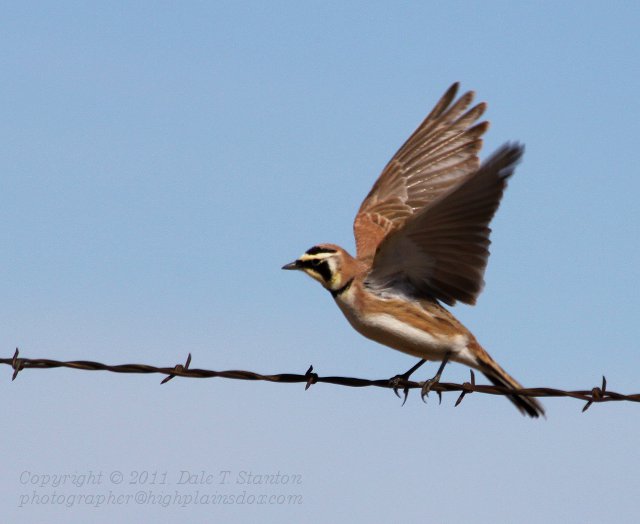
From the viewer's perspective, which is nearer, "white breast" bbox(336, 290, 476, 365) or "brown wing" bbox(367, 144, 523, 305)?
"brown wing" bbox(367, 144, 523, 305)

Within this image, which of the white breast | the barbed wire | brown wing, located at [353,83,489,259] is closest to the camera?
the barbed wire

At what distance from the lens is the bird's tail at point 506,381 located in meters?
8.90

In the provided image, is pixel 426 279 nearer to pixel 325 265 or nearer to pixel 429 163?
pixel 325 265

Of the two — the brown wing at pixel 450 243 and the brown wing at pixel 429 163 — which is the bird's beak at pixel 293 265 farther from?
the brown wing at pixel 429 163

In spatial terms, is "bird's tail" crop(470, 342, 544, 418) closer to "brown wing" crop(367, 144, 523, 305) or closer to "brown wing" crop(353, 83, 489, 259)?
"brown wing" crop(367, 144, 523, 305)

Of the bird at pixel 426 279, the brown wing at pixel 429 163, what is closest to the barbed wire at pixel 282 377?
the bird at pixel 426 279

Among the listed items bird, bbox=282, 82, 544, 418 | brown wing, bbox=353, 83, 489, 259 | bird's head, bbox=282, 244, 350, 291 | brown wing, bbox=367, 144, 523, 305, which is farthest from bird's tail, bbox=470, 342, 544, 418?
brown wing, bbox=353, 83, 489, 259

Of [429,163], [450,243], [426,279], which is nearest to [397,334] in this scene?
[426,279]

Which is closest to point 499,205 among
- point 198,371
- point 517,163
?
point 517,163

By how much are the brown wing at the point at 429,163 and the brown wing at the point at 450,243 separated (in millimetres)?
2336

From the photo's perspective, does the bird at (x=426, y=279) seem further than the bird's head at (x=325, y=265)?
No

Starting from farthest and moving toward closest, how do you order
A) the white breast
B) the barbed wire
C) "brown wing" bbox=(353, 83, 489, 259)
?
"brown wing" bbox=(353, 83, 489, 259)
the white breast
the barbed wire

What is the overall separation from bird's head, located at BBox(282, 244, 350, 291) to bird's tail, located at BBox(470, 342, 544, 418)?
1.39 m

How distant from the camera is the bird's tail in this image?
8.90 metres
